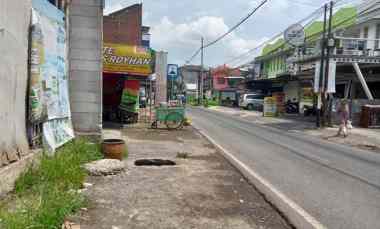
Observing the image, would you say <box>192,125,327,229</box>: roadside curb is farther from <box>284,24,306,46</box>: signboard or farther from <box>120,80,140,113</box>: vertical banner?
<box>284,24,306,46</box>: signboard

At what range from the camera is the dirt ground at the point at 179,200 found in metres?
5.33

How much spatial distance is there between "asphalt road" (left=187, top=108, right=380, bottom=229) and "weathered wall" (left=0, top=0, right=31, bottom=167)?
4733 millimetres

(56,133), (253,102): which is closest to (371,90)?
(253,102)

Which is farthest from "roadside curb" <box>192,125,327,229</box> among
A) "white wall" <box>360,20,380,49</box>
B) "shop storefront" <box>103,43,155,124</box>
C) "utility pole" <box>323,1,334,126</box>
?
"white wall" <box>360,20,380,49</box>

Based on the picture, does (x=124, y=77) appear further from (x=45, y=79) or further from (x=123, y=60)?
(x=45, y=79)

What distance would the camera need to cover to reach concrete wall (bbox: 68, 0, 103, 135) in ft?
37.1

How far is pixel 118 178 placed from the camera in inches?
304

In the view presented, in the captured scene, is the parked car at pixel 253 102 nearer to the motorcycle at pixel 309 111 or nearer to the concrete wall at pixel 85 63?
the motorcycle at pixel 309 111

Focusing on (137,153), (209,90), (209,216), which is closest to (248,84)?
(209,90)

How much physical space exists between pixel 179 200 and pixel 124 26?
27.7 meters

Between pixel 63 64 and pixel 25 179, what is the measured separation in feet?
13.8

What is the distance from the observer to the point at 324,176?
9047 mm

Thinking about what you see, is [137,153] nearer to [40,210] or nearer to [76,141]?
[76,141]

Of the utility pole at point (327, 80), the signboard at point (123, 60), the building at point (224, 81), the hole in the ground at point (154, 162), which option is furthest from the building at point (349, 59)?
the building at point (224, 81)
